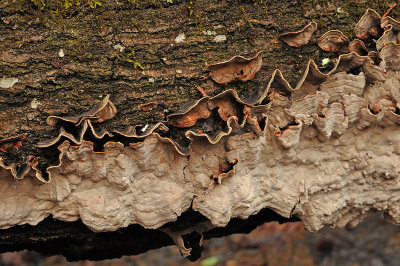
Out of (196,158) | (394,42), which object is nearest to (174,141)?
(196,158)

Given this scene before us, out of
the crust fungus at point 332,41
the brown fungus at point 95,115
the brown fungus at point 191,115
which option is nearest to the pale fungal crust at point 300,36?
the crust fungus at point 332,41

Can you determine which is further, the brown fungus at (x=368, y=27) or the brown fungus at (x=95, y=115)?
the brown fungus at (x=368, y=27)

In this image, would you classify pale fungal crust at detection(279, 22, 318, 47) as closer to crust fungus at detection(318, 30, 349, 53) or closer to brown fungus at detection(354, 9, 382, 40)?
crust fungus at detection(318, 30, 349, 53)

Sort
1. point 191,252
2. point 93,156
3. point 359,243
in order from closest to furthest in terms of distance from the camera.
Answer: point 93,156
point 191,252
point 359,243

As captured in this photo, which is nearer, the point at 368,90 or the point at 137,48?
the point at 137,48

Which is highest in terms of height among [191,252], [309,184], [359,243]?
[309,184]

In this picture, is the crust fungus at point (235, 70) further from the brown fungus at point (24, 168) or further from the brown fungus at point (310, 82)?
the brown fungus at point (24, 168)

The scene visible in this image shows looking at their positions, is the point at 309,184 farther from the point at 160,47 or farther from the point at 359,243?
the point at 359,243
